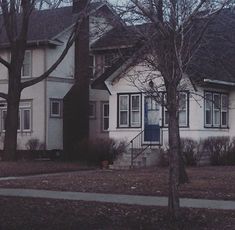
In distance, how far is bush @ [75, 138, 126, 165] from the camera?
96.4 ft

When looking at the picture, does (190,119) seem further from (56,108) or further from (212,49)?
(56,108)

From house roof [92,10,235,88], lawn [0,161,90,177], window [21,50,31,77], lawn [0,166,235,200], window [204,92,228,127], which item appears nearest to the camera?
lawn [0,166,235,200]

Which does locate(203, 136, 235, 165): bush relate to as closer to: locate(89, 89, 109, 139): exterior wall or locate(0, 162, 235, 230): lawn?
locate(0, 162, 235, 230): lawn

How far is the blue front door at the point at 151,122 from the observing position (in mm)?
28839

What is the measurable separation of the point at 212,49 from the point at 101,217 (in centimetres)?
1194

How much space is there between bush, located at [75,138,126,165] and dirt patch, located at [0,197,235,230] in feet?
50.5

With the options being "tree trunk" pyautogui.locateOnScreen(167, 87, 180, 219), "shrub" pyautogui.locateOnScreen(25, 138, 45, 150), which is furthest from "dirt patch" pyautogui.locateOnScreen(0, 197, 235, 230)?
A: "shrub" pyautogui.locateOnScreen(25, 138, 45, 150)

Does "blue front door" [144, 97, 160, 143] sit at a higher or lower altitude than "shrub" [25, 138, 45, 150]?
higher

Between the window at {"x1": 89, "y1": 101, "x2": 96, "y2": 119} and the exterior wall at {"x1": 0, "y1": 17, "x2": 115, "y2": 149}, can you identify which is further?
the window at {"x1": 89, "y1": 101, "x2": 96, "y2": 119}

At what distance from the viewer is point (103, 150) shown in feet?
97.3

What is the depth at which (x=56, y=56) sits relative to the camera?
33406 mm

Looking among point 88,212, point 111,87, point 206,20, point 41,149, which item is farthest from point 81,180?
point 41,149

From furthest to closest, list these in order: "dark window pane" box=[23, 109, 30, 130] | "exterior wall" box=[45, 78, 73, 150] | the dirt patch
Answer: "dark window pane" box=[23, 109, 30, 130], "exterior wall" box=[45, 78, 73, 150], the dirt patch

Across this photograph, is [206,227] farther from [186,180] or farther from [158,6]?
[186,180]
